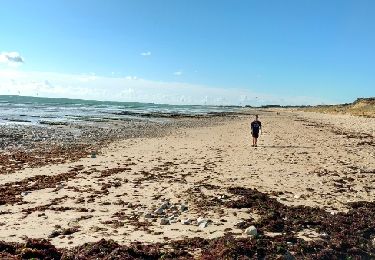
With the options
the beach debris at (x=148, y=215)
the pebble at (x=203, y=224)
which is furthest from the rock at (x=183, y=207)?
the pebble at (x=203, y=224)

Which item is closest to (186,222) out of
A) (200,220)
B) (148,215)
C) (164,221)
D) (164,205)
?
(200,220)

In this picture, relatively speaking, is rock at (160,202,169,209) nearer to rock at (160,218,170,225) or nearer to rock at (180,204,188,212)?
rock at (180,204,188,212)

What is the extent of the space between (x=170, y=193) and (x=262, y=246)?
5333 millimetres

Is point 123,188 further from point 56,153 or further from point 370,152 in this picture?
point 370,152

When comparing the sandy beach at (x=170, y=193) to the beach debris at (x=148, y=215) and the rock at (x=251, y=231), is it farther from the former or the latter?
the rock at (x=251, y=231)

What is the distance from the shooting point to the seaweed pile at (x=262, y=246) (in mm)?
7457

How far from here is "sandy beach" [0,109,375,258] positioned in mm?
8969

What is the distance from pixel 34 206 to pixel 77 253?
175 inches

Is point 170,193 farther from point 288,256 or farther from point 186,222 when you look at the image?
point 288,256

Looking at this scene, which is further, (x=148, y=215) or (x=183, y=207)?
(x=183, y=207)

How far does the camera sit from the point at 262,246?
795cm

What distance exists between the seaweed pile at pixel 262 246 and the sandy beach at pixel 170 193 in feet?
0.33

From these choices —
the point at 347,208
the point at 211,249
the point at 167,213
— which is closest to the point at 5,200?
the point at 167,213

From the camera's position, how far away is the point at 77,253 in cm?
752
